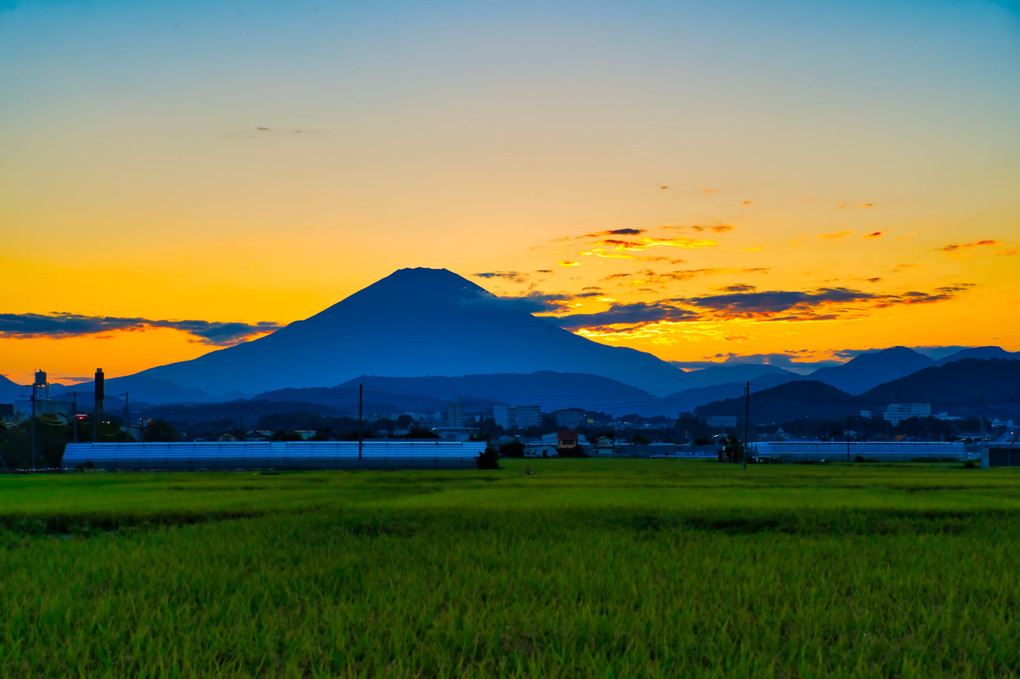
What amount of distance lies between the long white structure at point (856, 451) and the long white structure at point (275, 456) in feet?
Result: 127

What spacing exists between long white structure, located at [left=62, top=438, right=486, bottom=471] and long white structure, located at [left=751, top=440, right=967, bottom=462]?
1523 inches

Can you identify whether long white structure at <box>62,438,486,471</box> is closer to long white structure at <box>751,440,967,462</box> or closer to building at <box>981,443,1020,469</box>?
long white structure at <box>751,440,967,462</box>

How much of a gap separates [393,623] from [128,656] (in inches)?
97.3

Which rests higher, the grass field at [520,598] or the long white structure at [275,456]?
the grass field at [520,598]

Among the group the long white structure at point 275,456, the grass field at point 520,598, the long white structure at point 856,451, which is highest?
the grass field at point 520,598

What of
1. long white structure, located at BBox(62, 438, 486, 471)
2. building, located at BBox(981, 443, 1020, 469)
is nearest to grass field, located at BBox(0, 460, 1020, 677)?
long white structure, located at BBox(62, 438, 486, 471)

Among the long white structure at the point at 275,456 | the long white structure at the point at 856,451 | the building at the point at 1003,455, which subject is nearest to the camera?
the long white structure at the point at 275,456

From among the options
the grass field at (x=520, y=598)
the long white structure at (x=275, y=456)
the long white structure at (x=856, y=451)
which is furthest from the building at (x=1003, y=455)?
the grass field at (x=520, y=598)

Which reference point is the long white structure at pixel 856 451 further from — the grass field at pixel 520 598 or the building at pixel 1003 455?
the grass field at pixel 520 598

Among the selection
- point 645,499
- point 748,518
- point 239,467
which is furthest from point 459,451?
point 748,518

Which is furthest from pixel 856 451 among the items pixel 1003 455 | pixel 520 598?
pixel 520 598

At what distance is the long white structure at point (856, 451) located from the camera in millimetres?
84562

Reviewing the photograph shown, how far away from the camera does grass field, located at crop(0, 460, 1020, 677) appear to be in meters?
7.05

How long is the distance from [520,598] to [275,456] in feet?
192
